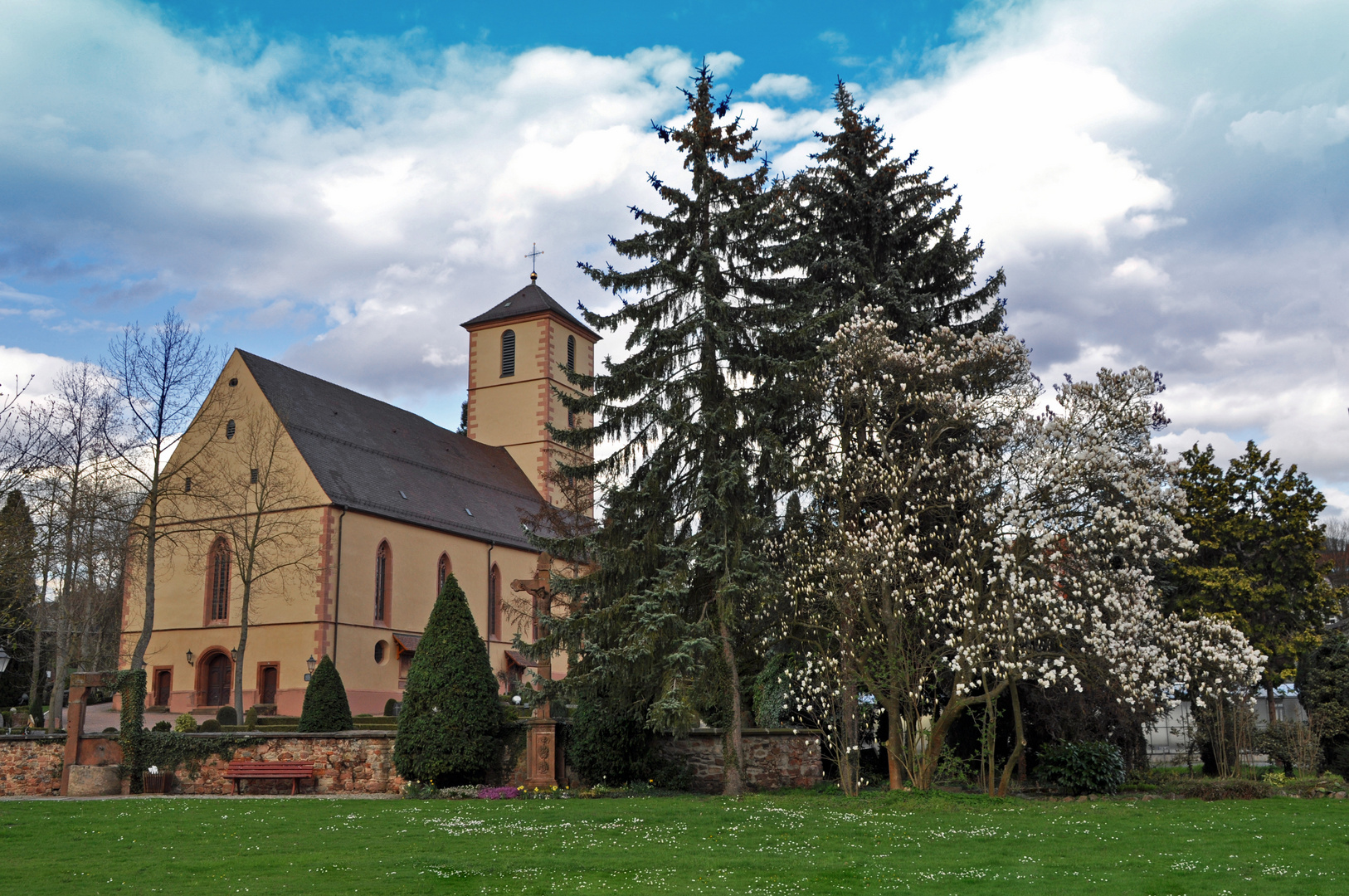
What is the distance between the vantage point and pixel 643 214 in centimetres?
1883

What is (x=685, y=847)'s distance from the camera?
419 inches

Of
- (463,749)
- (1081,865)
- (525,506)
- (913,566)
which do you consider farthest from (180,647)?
(1081,865)

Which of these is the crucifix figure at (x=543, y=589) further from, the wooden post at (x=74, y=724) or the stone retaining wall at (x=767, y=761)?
the wooden post at (x=74, y=724)

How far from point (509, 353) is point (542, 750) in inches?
1315

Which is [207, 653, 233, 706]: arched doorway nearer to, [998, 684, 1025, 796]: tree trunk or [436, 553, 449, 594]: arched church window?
[436, 553, 449, 594]: arched church window

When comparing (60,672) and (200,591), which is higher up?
(200,591)

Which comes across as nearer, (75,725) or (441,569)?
(75,725)

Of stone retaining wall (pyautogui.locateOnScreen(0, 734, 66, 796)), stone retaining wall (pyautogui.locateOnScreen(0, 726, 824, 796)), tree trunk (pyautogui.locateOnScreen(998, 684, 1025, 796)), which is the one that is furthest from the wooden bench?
tree trunk (pyautogui.locateOnScreen(998, 684, 1025, 796))

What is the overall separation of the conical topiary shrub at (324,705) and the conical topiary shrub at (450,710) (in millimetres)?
5371

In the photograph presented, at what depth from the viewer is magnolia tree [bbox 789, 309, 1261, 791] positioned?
1605cm

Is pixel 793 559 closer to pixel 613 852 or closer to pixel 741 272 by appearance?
pixel 741 272

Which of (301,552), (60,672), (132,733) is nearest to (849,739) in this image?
(132,733)

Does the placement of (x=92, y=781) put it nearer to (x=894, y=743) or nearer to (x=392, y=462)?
(x=894, y=743)

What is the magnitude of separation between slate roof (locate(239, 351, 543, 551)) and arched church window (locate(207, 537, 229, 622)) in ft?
15.3
